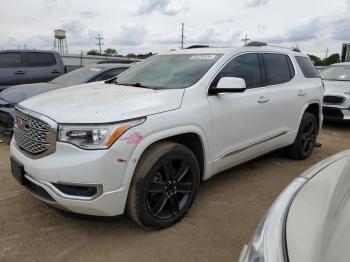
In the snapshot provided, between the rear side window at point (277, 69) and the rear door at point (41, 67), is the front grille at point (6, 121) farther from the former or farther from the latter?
the rear side window at point (277, 69)

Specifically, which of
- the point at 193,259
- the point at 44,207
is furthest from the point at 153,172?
the point at 44,207

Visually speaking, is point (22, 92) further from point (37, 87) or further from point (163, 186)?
point (163, 186)

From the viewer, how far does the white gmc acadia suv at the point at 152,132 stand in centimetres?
278

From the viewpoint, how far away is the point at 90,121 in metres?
2.77

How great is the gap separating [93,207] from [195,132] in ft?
3.94

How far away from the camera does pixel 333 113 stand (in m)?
8.60

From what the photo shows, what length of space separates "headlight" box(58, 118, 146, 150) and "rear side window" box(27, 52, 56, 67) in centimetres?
745

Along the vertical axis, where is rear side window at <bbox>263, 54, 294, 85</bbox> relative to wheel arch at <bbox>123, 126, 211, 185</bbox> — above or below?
above

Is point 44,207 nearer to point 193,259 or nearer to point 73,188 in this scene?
point 73,188

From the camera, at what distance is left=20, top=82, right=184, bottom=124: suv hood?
112 inches

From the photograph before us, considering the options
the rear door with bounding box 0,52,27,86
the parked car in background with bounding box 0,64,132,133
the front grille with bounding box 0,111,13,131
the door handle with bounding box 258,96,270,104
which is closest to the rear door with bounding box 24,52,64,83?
the rear door with bounding box 0,52,27,86

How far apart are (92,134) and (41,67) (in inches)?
297

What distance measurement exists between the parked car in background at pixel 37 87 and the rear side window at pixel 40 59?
259 centimetres

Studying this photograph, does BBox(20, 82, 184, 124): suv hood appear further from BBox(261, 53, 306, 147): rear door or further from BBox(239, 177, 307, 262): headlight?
BBox(261, 53, 306, 147): rear door
